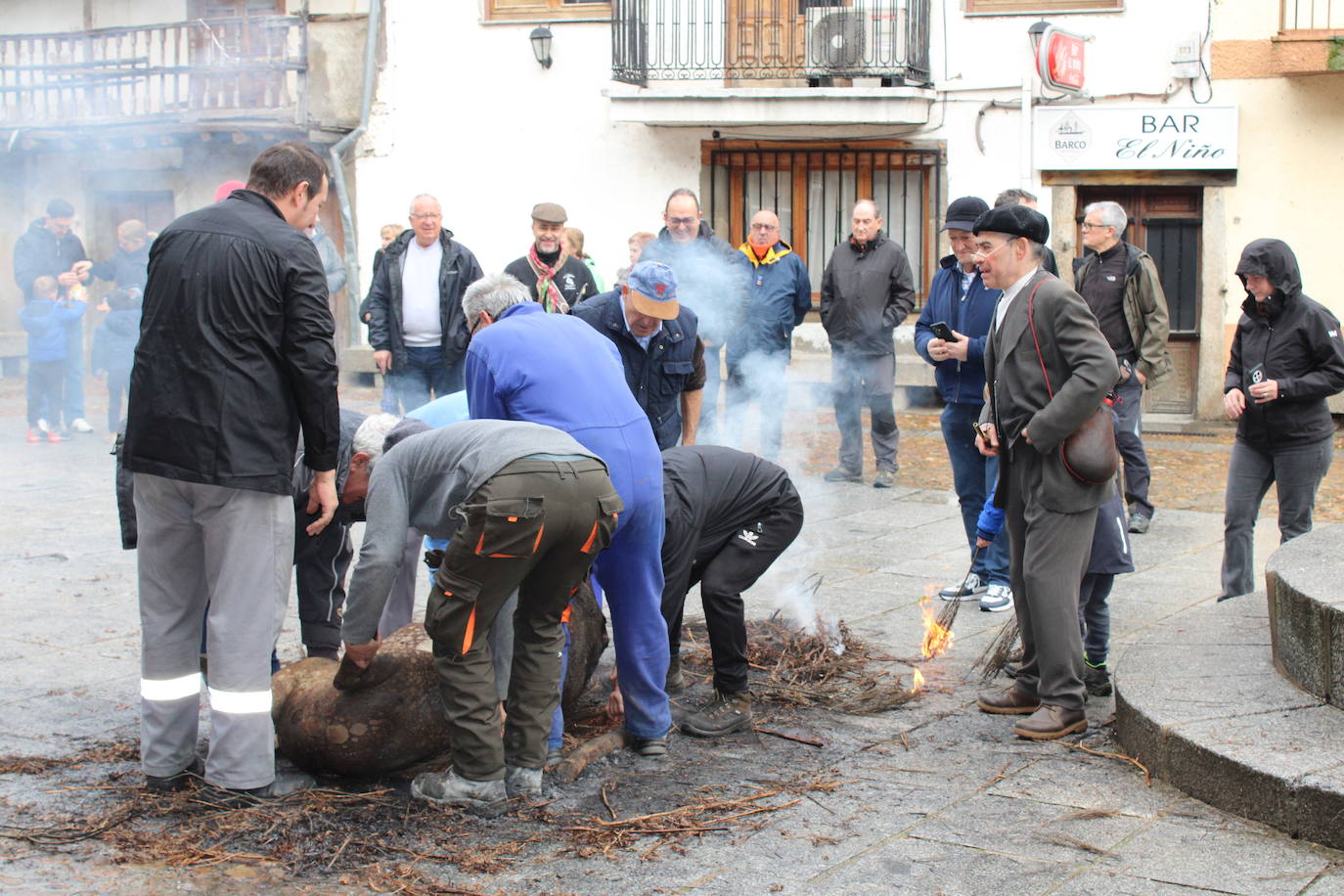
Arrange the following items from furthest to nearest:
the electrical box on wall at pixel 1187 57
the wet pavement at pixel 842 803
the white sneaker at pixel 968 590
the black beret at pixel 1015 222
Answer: the electrical box on wall at pixel 1187 57
the white sneaker at pixel 968 590
the black beret at pixel 1015 222
the wet pavement at pixel 842 803

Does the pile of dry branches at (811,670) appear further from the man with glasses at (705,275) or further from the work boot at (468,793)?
the man with glasses at (705,275)

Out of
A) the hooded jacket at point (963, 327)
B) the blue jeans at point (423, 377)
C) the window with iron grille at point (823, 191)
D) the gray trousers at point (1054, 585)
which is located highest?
the window with iron grille at point (823, 191)

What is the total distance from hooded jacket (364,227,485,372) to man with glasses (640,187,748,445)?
1142 mm

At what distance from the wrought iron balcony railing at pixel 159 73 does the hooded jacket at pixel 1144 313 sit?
11850 millimetres

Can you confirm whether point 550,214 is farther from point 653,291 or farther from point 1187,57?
point 1187,57

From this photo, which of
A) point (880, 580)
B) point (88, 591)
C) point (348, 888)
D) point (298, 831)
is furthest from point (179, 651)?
point (880, 580)

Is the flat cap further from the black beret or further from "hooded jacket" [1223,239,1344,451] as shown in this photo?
the black beret

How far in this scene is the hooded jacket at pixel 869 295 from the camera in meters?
10.5

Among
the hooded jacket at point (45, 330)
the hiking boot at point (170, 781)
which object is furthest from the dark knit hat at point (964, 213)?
the hooded jacket at point (45, 330)

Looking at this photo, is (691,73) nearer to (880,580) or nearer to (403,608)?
(880,580)

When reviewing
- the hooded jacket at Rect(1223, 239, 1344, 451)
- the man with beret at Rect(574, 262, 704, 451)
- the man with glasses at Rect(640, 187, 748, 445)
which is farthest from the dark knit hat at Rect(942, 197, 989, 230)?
the man with glasses at Rect(640, 187, 748, 445)

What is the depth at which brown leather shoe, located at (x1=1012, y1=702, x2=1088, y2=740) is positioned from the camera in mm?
4977

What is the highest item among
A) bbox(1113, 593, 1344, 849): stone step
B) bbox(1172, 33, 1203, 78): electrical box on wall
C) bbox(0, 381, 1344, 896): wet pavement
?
bbox(1172, 33, 1203, 78): electrical box on wall

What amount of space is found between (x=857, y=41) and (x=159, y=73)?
831cm
